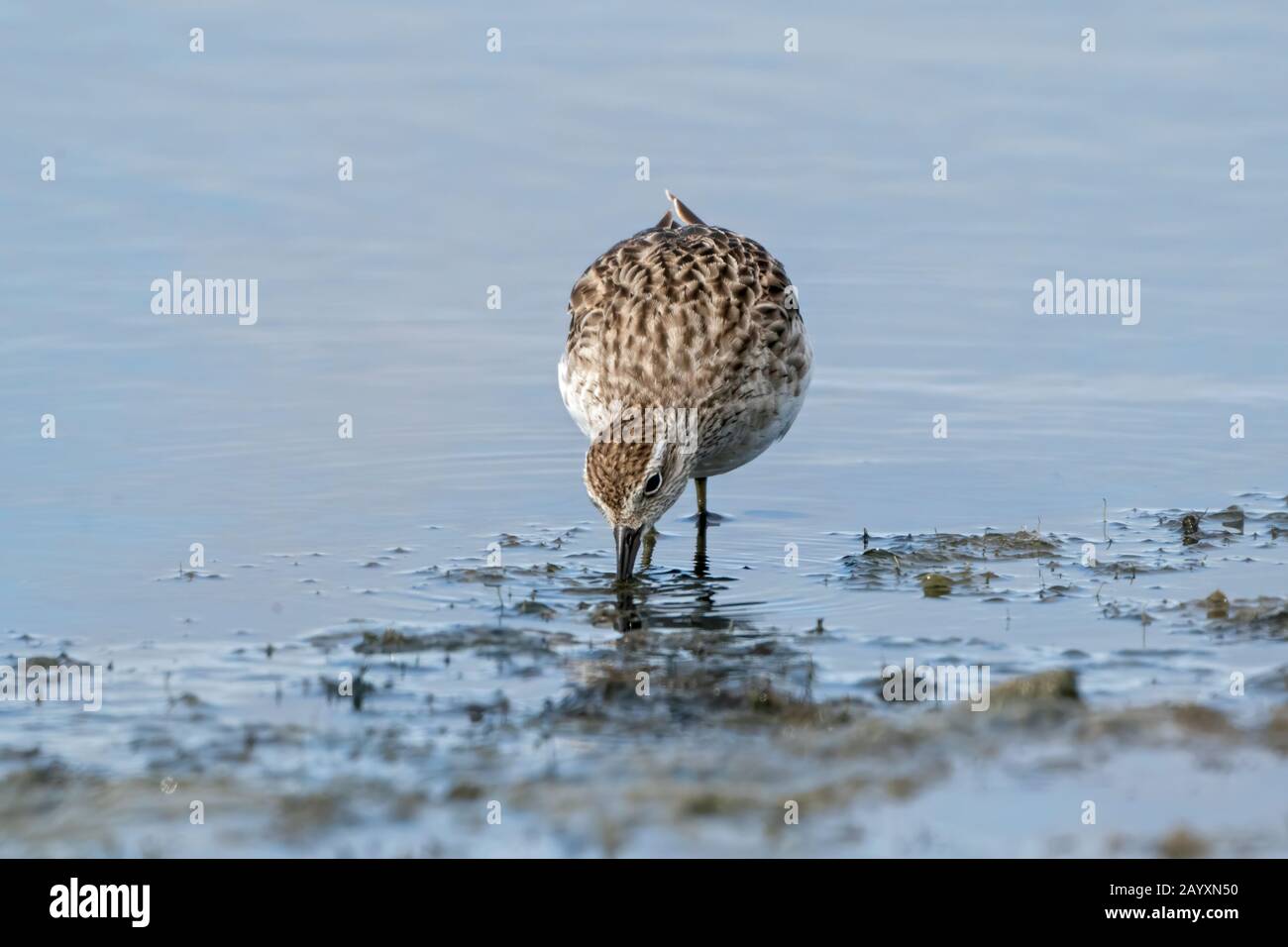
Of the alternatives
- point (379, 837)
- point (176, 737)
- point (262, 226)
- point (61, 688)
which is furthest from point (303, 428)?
point (379, 837)

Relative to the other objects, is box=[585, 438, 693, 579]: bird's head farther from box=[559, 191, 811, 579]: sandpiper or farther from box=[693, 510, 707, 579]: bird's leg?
box=[693, 510, 707, 579]: bird's leg

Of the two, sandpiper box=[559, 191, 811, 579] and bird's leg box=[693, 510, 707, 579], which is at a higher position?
sandpiper box=[559, 191, 811, 579]

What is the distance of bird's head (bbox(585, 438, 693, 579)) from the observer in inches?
409

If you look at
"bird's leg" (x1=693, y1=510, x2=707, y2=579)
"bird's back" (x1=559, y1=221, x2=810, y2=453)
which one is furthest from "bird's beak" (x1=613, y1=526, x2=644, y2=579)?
"bird's back" (x1=559, y1=221, x2=810, y2=453)

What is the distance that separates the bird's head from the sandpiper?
3 centimetres

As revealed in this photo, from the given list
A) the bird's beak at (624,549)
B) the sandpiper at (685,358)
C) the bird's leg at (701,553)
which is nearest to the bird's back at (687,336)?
the sandpiper at (685,358)

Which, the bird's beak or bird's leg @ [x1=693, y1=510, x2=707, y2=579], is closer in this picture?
the bird's beak

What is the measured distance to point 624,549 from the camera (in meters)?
10.6

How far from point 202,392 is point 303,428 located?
115 cm

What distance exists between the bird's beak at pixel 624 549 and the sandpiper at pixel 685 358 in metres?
0.04

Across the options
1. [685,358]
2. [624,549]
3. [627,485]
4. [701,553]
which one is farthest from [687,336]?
[624,549]

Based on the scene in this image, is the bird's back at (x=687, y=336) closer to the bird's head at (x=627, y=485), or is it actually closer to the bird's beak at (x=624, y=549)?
the bird's head at (x=627, y=485)

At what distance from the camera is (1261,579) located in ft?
35.0

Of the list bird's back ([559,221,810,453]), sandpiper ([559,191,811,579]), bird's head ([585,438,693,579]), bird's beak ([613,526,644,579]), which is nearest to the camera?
bird's head ([585,438,693,579])
